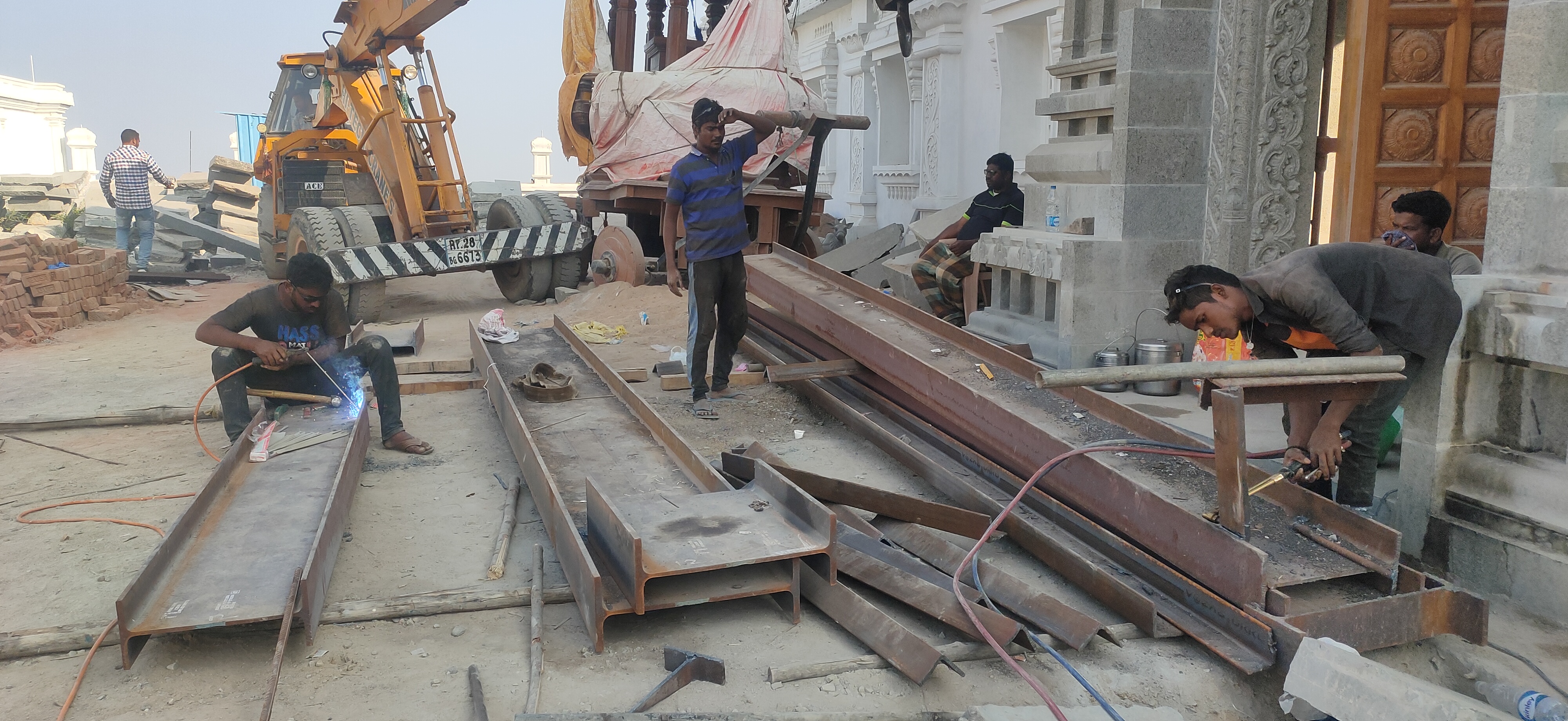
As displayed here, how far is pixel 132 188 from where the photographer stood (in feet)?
47.5

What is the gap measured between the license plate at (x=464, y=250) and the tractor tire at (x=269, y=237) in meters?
3.90

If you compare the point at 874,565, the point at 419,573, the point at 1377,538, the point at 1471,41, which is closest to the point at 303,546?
the point at 419,573

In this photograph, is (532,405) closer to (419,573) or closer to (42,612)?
(419,573)

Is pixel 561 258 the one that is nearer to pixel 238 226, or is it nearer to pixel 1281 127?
pixel 1281 127

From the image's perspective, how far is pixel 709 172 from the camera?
6.33m

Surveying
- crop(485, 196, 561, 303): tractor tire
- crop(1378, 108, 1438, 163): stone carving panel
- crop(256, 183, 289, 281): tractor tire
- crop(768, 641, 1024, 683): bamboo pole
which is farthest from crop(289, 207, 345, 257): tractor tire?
crop(1378, 108, 1438, 163): stone carving panel

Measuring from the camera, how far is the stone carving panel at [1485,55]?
18.5 ft

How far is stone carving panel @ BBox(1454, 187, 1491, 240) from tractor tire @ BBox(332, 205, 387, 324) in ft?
29.3

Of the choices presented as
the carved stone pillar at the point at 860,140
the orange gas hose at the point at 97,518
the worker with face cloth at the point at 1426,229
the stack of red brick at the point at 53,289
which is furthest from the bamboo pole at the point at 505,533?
the carved stone pillar at the point at 860,140

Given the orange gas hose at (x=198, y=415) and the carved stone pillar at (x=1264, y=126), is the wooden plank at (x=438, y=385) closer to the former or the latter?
the orange gas hose at (x=198, y=415)

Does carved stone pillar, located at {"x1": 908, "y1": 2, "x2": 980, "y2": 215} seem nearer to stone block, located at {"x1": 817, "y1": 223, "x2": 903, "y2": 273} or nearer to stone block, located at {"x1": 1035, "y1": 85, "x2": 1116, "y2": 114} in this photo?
stone block, located at {"x1": 817, "y1": 223, "x2": 903, "y2": 273}

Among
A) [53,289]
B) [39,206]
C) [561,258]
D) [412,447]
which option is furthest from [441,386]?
[39,206]

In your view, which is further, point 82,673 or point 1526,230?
point 1526,230

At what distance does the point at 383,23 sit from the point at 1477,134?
31.0ft
